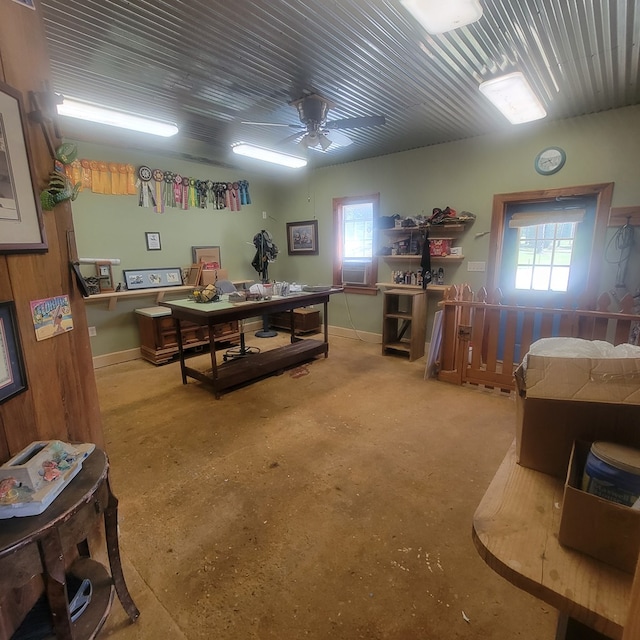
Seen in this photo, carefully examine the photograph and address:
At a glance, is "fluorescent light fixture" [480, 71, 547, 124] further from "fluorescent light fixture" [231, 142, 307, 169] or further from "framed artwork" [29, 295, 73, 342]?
"framed artwork" [29, 295, 73, 342]

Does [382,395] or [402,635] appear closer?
[402,635]

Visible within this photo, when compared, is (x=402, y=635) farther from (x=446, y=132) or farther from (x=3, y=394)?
(x=446, y=132)

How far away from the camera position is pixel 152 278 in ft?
15.1

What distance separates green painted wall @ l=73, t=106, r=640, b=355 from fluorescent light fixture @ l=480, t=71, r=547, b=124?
2.06 feet

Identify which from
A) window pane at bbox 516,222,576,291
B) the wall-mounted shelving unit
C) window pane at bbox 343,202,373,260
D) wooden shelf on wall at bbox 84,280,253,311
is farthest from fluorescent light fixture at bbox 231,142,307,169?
window pane at bbox 516,222,576,291

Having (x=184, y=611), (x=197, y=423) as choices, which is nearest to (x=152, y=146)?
(x=197, y=423)

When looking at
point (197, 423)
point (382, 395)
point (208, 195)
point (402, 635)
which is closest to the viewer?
point (402, 635)

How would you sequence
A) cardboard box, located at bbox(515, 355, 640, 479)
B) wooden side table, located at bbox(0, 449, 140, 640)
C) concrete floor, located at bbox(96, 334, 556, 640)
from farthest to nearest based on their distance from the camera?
concrete floor, located at bbox(96, 334, 556, 640) < wooden side table, located at bbox(0, 449, 140, 640) < cardboard box, located at bbox(515, 355, 640, 479)

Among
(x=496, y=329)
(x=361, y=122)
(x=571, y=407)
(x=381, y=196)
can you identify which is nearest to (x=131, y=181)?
(x=361, y=122)

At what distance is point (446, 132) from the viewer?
12.9 ft

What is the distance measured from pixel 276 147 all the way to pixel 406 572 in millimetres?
4323

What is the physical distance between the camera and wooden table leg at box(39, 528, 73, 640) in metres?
0.93

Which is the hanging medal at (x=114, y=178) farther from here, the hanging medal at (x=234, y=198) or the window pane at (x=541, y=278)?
the window pane at (x=541, y=278)

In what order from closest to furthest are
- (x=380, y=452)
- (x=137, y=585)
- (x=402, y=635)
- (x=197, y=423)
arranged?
(x=402, y=635), (x=137, y=585), (x=380, y=452), (x=197, y=423)
